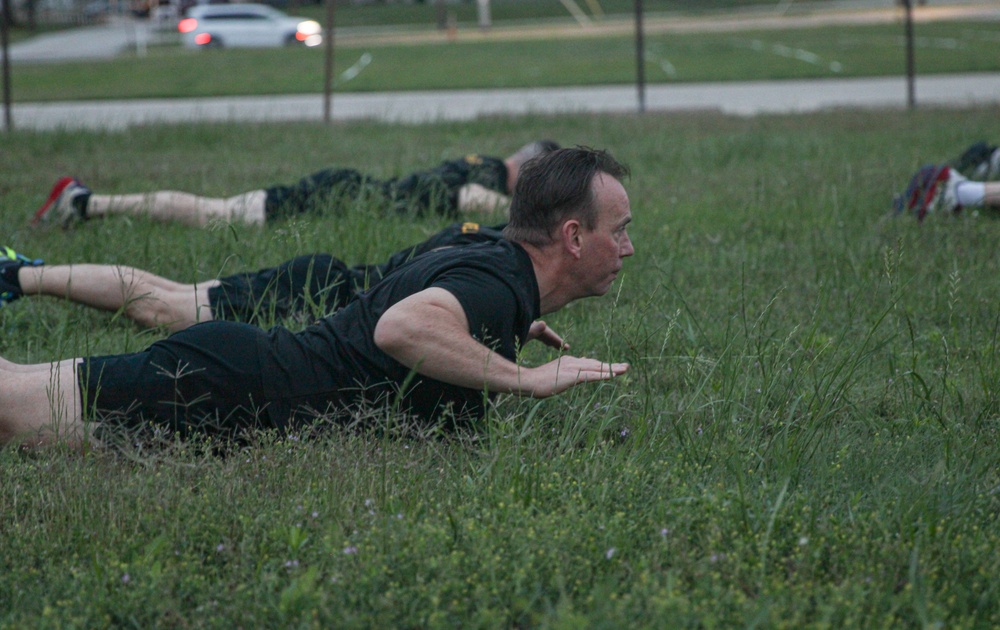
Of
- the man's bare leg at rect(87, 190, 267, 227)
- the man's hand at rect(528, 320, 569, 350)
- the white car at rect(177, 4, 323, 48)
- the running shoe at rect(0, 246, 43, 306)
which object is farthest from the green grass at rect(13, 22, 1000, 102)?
the man's hand at rect(528, 320, 569, 350)

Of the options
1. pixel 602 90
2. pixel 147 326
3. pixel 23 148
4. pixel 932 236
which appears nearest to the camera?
pixel 147 326

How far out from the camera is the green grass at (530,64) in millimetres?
18156

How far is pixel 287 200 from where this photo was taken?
5.99m

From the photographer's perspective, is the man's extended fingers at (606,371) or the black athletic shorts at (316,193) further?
the black athletic shorts at (316,193)

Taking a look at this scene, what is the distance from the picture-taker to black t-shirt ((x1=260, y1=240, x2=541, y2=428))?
10.6 feet

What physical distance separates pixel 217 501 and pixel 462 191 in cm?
375

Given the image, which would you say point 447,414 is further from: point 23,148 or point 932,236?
point 23,148

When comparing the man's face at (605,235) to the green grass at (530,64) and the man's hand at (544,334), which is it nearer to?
the man's hand at (544,334)

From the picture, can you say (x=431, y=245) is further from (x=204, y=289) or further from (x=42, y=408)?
(x=42, y=408)

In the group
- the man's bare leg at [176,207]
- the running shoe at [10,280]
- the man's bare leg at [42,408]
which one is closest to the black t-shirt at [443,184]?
the man's bare leg at [176,207]

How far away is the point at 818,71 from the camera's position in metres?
18.4

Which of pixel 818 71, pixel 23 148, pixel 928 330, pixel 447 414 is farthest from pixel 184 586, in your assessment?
pixel 818 71

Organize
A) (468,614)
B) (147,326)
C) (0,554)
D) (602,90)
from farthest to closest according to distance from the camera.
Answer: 1. (602,90)
2. (147,326)
3. (0,554)
4. (468,614)

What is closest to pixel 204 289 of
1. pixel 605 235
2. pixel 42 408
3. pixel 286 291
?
pixel 286 291
